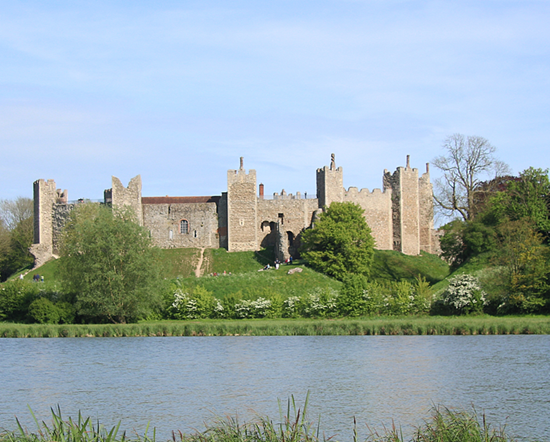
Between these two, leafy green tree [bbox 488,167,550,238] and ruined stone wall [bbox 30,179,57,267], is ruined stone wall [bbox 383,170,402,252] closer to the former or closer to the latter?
leafy green tree [bbox 488,167,550,238]

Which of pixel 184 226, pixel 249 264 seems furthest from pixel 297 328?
pixel 184 226

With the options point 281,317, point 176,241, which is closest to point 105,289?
point 281,317

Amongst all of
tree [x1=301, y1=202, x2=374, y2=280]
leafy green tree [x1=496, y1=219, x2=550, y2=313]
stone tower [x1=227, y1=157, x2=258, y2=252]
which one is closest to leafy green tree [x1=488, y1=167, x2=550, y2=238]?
leafy green tree [x1=496, y1=219, x2=550, y2=313]

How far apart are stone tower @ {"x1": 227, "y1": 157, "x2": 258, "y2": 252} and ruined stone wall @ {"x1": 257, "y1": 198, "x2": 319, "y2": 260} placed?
798 millimetres

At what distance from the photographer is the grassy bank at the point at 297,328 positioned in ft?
84.2

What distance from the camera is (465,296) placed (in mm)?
31172

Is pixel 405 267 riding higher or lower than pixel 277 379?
higher

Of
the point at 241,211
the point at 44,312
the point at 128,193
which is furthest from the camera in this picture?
the point at 241,211

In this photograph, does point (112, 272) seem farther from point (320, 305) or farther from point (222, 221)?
point (222, 221)

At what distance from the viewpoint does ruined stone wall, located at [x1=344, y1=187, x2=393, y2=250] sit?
169ft

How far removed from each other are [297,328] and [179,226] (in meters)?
24.7

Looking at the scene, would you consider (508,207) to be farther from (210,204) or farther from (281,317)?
(210,204)

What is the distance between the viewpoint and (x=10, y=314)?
32.7 m

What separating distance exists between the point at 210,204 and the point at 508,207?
20585mm
